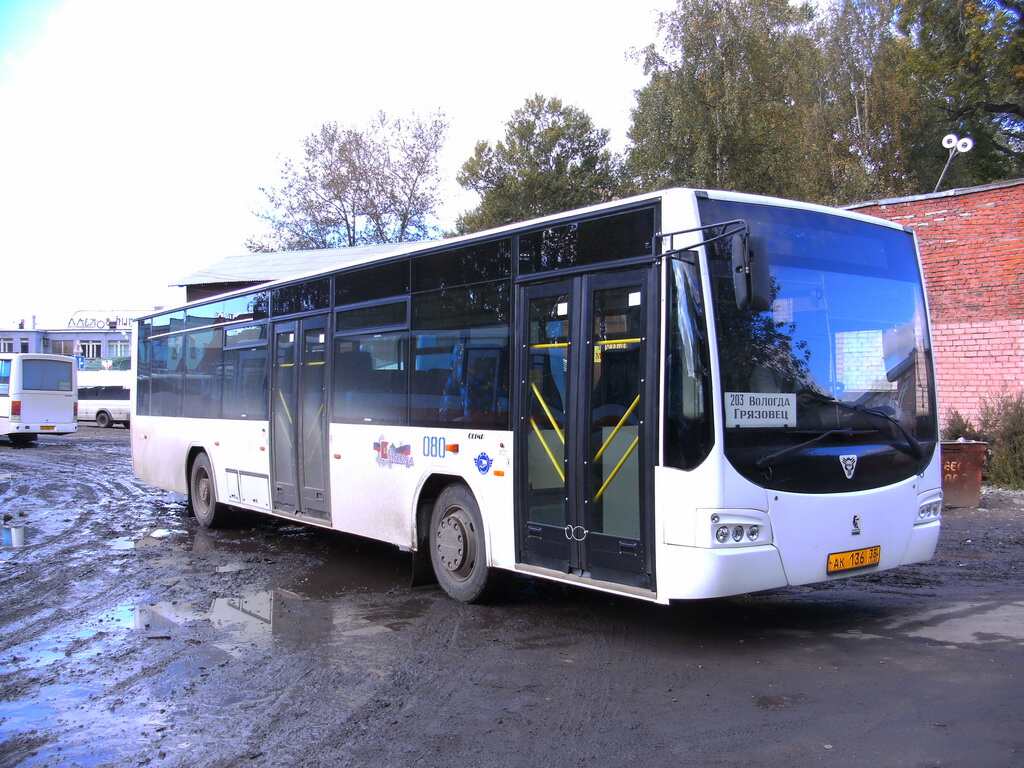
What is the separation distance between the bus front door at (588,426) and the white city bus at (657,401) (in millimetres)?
16

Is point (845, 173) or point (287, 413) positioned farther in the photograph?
point (845, 173)

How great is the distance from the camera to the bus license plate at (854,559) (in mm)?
6082

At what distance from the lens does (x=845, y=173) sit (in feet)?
108

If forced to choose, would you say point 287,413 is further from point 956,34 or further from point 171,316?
point 956,34

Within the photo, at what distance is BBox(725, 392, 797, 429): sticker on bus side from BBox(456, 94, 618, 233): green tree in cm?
3962

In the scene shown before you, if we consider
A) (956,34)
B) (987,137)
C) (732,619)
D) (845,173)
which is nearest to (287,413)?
(732,619)

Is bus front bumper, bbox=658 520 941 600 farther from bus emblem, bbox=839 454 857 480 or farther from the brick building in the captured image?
the brick building

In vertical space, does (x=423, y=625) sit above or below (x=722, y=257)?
below

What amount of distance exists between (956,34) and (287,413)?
2473 cm

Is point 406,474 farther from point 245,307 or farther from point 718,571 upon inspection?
point 245,307

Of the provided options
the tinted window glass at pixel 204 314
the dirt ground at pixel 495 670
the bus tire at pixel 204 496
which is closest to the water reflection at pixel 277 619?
the dirt ground at pixel 495 670

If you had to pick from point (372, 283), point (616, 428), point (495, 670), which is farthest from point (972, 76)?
point (495, 670)

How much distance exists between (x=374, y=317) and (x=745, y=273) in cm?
460

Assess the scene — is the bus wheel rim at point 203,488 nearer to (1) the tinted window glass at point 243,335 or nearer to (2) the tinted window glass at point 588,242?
(1) the tinted window glass at point 243,335
